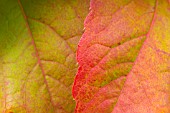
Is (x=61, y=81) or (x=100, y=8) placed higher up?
(x=100, y=8)

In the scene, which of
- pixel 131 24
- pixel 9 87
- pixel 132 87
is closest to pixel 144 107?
pixel 132 87

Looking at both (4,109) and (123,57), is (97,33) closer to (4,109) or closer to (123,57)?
(123,57)

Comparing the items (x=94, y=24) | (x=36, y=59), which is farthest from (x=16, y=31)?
(x=94, y=24)
